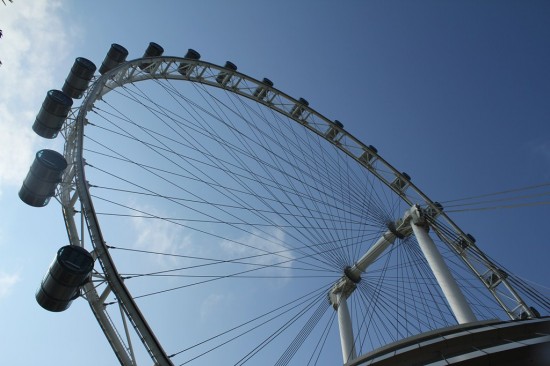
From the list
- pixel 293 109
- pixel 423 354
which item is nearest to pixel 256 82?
pixel 293 109

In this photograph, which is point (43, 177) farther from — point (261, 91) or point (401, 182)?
point (401, 182)

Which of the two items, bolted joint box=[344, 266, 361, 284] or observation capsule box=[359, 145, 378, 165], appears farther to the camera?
observation capsule box=[359, 145, 378, 165]

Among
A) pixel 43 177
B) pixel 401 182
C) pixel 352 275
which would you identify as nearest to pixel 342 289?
pixel 352 275

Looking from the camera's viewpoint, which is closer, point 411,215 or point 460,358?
point 460,358

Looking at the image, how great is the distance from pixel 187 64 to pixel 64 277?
47.5 feet

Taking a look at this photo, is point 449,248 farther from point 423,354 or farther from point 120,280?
point 120,280

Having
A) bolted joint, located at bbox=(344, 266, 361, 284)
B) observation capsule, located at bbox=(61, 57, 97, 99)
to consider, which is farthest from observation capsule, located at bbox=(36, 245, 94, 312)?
bolted joint, located at bbox=(344, 266, 361, 284)

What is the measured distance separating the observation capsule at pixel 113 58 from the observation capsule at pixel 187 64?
2910 mm

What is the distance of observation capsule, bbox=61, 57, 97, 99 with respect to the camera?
59.6 ft

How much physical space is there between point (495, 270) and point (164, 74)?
19.0 metres

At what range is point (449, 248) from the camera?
21469mm

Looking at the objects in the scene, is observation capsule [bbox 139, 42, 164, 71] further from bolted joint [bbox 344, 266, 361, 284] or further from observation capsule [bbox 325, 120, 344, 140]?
bolted joint [bbox 344, 266, 361, 284]

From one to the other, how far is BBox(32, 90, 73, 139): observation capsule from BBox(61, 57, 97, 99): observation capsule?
2.36 m

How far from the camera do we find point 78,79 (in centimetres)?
1819
